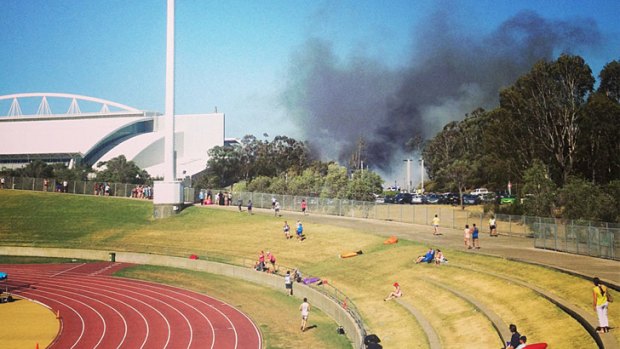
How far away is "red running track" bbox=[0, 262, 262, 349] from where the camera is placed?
2633cm

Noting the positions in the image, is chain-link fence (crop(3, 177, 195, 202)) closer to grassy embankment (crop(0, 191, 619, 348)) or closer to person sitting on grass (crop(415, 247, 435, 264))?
grassy embankment (crop(0, 191, 619, 348))

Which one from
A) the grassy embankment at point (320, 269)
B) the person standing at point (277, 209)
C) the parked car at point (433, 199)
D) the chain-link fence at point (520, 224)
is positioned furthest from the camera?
the parked car at point (433, 199)

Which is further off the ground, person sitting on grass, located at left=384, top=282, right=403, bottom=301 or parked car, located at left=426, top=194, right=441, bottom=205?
parked car, located at left=426, top=194, right=441, bottom=205

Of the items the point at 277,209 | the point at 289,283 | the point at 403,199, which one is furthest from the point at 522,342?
the point at 403,199

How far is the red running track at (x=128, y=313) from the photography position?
1037 inches

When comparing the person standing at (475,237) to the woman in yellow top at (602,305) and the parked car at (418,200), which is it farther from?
the parked car at (418,200)

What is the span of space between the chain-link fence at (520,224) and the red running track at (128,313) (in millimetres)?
17278

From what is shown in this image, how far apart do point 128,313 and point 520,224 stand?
87.5 ft

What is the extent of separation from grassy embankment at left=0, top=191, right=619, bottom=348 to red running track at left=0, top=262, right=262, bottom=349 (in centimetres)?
153

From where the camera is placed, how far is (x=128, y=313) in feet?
103

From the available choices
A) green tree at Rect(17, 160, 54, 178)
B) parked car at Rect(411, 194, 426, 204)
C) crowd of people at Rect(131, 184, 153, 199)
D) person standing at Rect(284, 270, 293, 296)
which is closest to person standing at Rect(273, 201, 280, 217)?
crowd of people at Rect(131, 184, 153, 199)

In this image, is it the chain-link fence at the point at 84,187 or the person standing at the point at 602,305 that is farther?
the chain-link fence at the point at 84,187

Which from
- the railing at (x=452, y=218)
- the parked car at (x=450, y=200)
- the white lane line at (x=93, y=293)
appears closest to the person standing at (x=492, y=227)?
the railing at (x=452, y=218)

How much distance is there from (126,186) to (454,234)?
44047 millimetres
